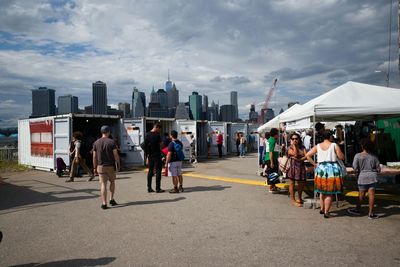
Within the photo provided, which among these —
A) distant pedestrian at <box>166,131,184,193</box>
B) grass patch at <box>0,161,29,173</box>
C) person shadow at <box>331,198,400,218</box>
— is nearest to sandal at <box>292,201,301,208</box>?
person shadow at <box>331,198,400,218</box>

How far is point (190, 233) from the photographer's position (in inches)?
211

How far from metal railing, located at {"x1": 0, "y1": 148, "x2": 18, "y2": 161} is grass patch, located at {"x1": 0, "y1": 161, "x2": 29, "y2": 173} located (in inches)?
17.4

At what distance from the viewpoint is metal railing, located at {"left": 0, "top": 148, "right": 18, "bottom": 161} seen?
61.6ft

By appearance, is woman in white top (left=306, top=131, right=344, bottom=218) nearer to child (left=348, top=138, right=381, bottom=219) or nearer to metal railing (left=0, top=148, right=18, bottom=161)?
child (left=348, top=138, right=381, bottom=219)

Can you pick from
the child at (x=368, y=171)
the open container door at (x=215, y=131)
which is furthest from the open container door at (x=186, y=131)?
the child at (x=368, y=171)

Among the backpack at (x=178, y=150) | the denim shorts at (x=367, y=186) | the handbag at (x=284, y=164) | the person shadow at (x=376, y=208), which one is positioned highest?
the backpack at (x=178, y=150)

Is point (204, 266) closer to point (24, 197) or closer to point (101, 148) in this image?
point (101, 148)

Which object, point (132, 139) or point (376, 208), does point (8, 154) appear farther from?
point (376, 208)

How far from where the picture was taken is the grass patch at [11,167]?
53.7 feet

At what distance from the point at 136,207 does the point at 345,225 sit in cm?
453

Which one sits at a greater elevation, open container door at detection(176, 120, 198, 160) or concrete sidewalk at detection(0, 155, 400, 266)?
open container door at detection(176, 120, 198, 160)

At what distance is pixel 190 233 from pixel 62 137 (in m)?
11.2

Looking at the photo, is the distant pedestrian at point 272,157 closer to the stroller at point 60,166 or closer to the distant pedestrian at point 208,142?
the stroller at point 60,166

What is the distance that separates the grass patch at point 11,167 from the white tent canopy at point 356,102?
15.3 m
